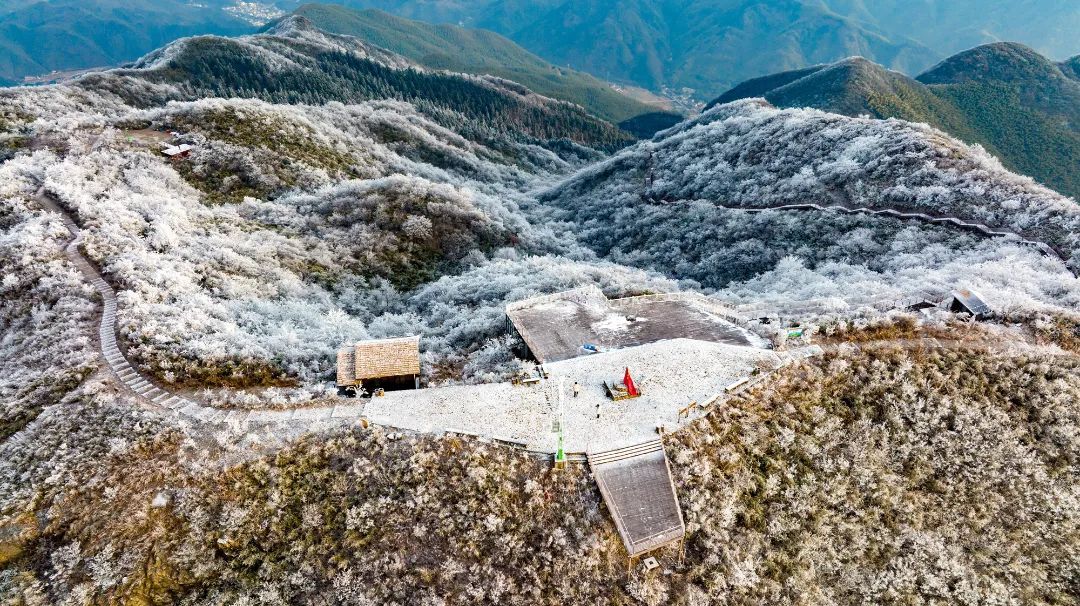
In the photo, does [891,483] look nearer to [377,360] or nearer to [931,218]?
[377,360]

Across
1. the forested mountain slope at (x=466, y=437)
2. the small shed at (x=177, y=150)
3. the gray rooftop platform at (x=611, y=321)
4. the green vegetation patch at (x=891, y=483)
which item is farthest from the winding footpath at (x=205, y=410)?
the small shed at (x=177, y=150)

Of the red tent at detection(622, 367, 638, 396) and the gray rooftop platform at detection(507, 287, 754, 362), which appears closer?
the red tent at detection(622, 367, 638, 396)

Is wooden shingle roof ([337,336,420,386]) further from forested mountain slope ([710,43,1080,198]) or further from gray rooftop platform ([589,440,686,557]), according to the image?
forested mountain slope ([710,43,1080,198])

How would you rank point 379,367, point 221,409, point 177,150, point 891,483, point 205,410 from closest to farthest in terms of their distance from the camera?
point 891,483
point 205,410
point 221,409
point 379,367
point 177,150

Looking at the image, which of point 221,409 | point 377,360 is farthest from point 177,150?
point 377,360

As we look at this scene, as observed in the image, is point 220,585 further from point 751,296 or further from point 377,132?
point 377,132

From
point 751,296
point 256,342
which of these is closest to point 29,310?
point 256,342

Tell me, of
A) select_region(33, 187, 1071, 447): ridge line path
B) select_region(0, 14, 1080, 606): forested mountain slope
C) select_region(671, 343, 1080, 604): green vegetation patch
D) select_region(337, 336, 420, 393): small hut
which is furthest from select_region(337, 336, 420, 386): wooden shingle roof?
select_region(671, 343, 1080, 604): green vegetation patch
